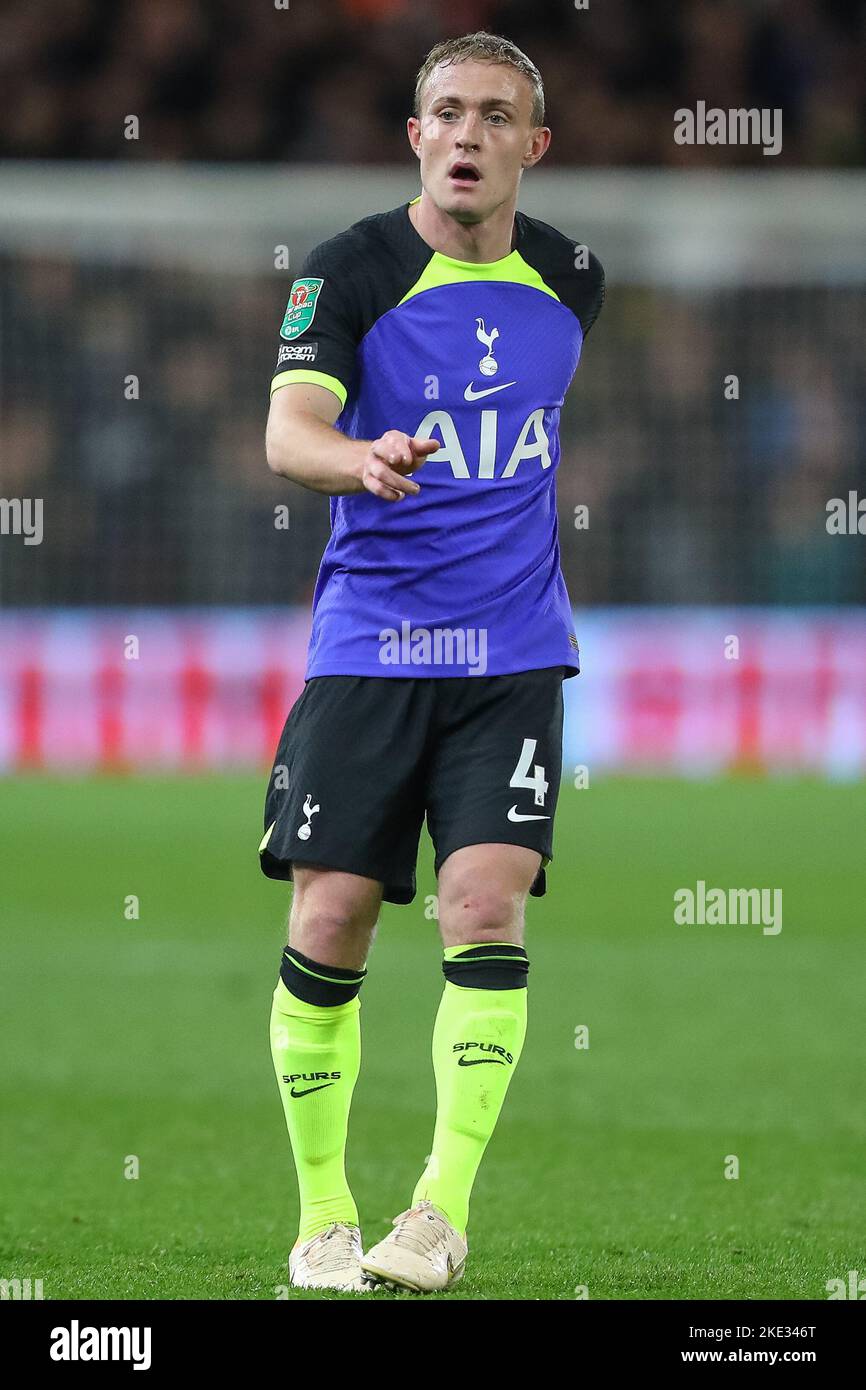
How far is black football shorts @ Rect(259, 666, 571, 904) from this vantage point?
4.29 m

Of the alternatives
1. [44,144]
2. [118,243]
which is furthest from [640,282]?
[44,144]

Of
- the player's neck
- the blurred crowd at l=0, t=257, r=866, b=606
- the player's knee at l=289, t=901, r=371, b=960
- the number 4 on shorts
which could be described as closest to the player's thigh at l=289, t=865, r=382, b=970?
the player's knee at l=289, t=901, r=371, b=960

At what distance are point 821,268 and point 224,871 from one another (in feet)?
25.5

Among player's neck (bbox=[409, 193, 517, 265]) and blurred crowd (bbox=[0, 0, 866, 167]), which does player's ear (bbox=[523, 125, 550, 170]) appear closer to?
player's neck (bbox=[409, 193, 517, 265])

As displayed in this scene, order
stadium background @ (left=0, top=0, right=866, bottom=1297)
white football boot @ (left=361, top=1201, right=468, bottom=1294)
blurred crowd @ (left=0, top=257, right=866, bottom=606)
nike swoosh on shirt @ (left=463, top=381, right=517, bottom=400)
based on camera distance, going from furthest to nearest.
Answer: blurred crowd @ (left=0, top=257, right=866, bottom=606) < stadium background @ (left=0, top=0, right=866, bottom=1297) < nike swoosh on shirt @ (left=463, top=381, right=517, bottom=400) < white football boot @ (left=361, top=1201, right=468, bottom=1294)

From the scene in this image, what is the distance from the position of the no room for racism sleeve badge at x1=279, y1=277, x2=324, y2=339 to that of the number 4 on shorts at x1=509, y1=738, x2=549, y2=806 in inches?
36.6

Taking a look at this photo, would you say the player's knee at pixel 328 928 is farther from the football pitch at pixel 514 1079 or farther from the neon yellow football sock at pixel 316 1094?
the football pitch at pixel 514 1079

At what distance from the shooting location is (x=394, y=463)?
3.91m

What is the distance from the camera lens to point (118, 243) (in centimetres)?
1661

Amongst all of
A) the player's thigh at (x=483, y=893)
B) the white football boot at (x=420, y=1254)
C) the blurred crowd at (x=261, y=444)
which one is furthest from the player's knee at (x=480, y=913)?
the blurred crowd at (x=261, y=444)

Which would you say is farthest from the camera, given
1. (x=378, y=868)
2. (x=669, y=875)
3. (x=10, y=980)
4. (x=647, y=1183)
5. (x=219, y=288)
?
(x=219, y=288)

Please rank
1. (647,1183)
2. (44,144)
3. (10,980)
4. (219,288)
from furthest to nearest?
1. (44,144)
2. (219,288)
3. (10,980)
4. (647,1183)

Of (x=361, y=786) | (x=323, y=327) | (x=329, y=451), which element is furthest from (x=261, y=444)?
(x=329, y=451)

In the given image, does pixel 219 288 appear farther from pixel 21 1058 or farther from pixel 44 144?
pixel 21 1058
